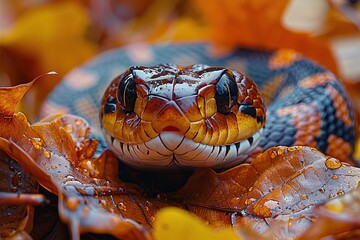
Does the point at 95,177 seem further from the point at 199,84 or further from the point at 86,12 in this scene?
the point at 86,12

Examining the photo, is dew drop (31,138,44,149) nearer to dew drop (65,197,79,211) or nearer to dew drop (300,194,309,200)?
dew drop (65,197,79,211)

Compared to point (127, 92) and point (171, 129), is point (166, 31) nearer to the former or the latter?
point (127, 92)

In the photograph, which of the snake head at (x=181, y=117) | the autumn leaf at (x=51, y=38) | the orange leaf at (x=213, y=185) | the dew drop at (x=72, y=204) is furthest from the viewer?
the autumn leaf at (x=51, y=38)

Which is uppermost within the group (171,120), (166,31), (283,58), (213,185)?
(171,120)

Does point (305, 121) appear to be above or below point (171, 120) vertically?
below

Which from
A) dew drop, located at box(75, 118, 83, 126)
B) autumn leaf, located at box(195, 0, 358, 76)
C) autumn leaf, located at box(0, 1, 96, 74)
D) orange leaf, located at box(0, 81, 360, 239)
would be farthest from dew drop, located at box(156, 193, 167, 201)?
autumn leaf, located at box(0, 1, 96, 74)

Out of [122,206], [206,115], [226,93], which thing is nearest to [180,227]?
[122,206]

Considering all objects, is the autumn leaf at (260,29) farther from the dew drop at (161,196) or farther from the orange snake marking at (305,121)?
the dew drop at (161,196)

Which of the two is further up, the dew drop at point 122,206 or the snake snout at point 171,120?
the snake snout at point 171,120

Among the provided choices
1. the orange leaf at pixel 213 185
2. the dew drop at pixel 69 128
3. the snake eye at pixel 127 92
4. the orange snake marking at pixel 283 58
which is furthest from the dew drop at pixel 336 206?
the orange snake marking at pixel 283 58
